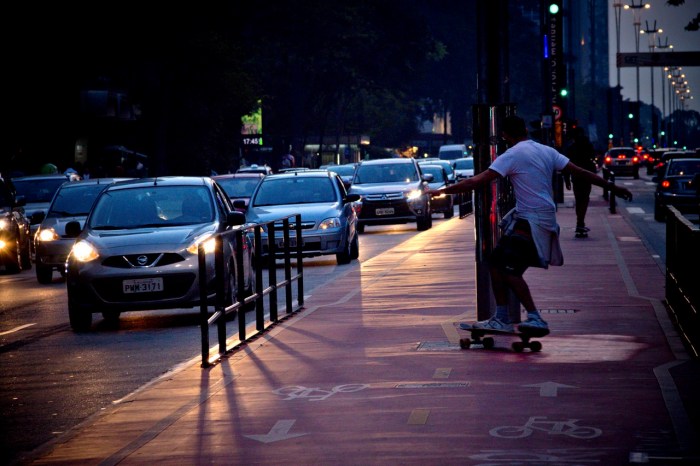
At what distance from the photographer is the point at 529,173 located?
12648mm

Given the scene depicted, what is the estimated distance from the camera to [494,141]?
13922 mm

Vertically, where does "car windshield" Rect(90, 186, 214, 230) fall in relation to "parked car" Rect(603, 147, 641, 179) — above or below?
above

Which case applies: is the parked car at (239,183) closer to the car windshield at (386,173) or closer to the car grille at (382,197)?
the car grille at (382,197)

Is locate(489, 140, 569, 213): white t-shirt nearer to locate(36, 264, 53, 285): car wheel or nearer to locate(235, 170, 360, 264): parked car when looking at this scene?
locate(235, 170, 360, 264): parked car

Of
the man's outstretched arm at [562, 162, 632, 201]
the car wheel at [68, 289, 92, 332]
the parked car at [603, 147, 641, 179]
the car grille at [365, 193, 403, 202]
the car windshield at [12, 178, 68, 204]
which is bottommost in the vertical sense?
the parked car at [603, 147, 641, 179]

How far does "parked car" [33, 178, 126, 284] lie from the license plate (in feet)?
24.1

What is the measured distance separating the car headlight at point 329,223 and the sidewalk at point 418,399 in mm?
9724

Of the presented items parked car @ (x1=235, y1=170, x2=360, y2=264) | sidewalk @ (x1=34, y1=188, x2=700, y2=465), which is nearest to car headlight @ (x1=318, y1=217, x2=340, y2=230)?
parked car @ (x1=235, y1=170, x2=360, y2=264)

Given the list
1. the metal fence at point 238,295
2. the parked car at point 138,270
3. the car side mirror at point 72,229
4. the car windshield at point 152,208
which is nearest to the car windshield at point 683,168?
the car windshield at point 152,208

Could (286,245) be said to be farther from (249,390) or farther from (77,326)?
(249,390)

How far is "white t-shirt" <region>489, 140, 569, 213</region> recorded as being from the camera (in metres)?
12.6

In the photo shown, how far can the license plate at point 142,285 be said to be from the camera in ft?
55.4

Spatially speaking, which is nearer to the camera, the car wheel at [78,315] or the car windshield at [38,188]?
the car wheel at [78,315]

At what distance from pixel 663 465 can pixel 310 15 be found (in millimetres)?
72205
